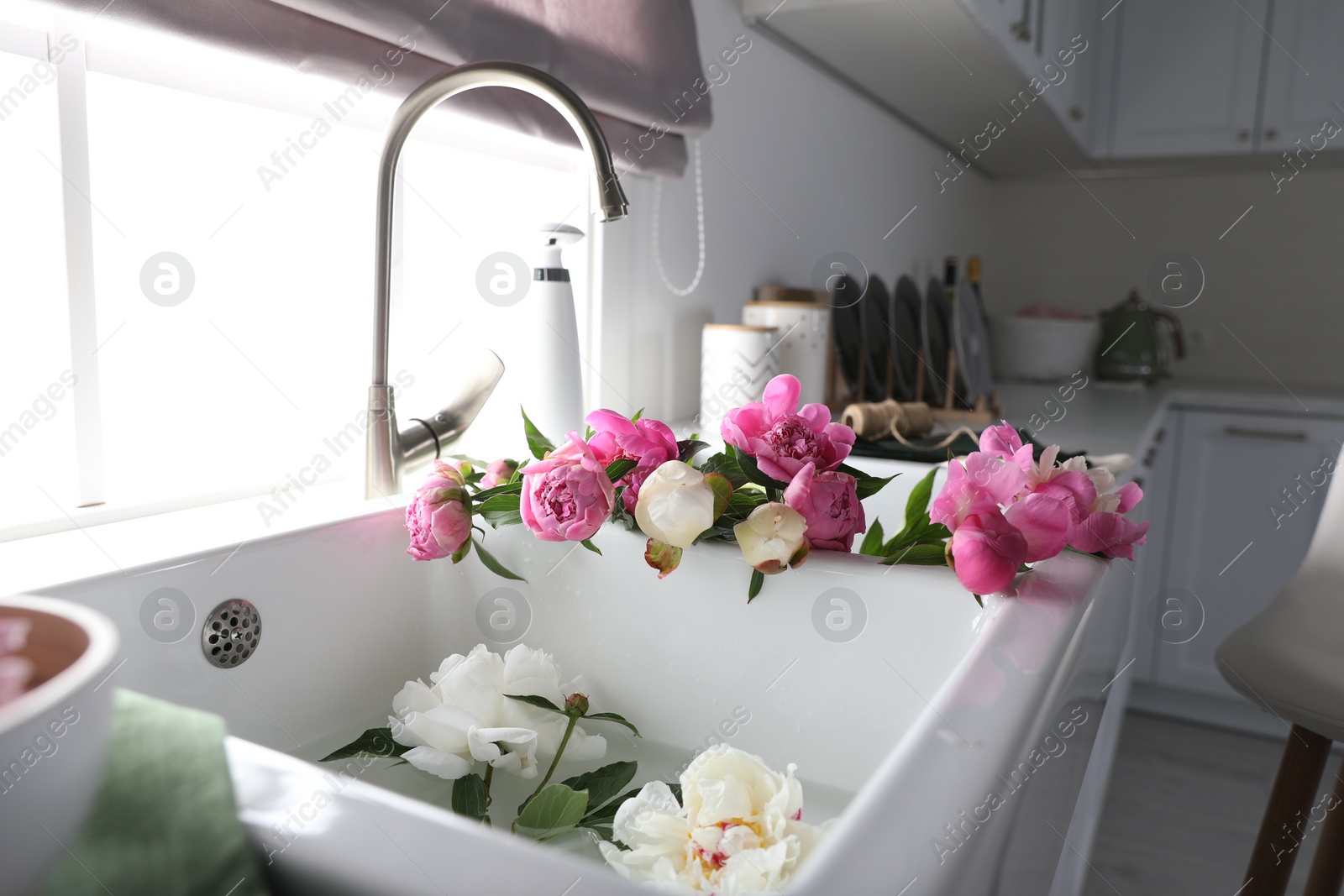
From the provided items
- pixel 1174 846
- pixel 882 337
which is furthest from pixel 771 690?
pixel 1174 846

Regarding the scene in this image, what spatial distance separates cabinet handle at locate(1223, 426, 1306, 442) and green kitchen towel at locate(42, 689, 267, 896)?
8.91 ft

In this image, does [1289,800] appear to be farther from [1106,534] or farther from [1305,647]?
[1106,534]

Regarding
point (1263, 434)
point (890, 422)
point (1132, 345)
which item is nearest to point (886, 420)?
point (890, 422)

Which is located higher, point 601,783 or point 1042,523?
point 1042,523

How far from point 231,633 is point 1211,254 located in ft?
10.7

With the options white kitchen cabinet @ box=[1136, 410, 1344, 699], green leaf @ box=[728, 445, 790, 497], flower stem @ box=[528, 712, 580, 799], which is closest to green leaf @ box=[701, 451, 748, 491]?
green leaf @ box=[728, 445, 790, 497]

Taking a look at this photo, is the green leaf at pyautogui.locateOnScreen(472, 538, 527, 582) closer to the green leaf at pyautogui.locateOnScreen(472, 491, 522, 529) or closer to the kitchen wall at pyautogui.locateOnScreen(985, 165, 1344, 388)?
the green leaf at pyautogui.locateOnScreen(472, 491, 522, 529)

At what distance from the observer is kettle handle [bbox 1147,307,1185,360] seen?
290 centimetres

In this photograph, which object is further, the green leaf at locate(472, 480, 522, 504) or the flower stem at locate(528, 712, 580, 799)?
the green leaf at locate(472, 480, 522, 504)

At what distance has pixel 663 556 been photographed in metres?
0.63

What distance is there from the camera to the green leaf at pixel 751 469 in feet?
2.23

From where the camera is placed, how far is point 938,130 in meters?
2.48

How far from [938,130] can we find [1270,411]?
3.85 ft

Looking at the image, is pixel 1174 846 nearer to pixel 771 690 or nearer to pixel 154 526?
pixel 771 690
